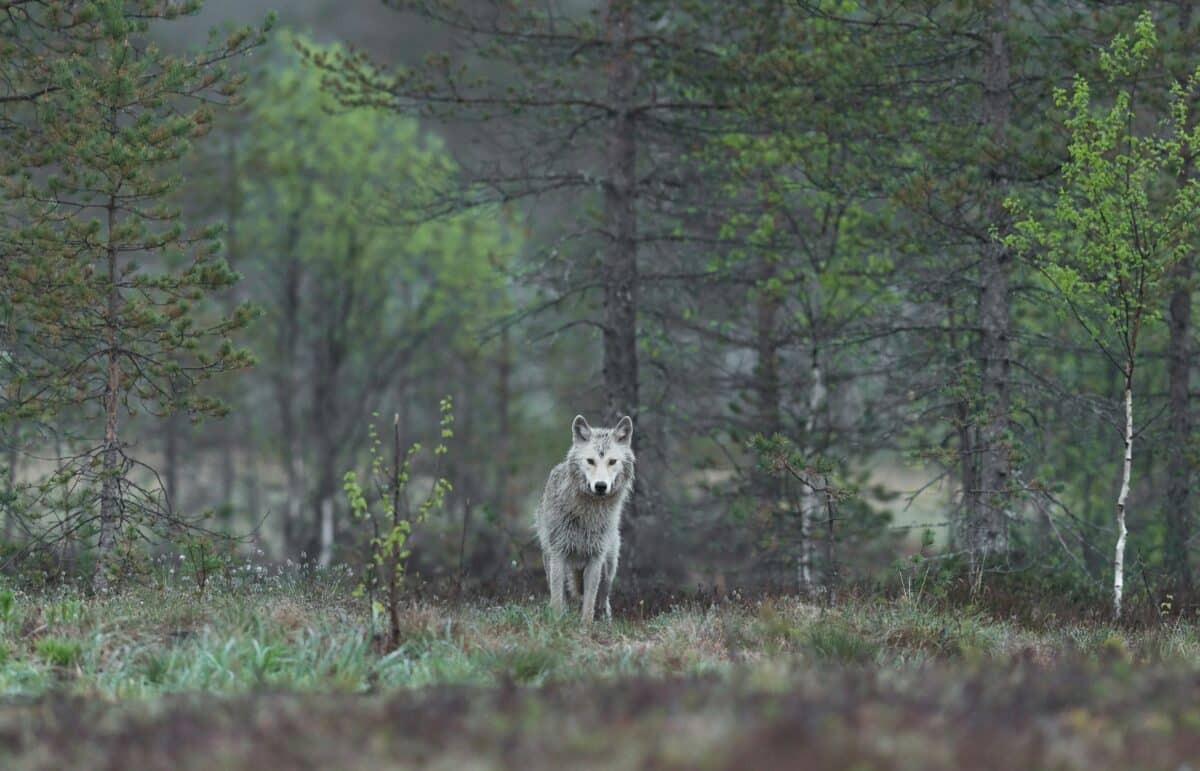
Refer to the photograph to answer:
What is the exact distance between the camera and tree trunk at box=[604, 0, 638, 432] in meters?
→ 17.7

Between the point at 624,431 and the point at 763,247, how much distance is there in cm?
676

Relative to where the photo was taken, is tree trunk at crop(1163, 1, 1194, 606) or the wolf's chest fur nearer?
the wolf's chest fur

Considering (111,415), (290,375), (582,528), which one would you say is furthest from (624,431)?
(290,375)

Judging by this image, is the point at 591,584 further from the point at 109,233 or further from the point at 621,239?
the point at 621,239

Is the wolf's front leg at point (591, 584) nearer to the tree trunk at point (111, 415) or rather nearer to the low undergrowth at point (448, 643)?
the low undergrowth at point (448, 643)

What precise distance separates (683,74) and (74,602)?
1115 cm

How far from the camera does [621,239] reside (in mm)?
17828

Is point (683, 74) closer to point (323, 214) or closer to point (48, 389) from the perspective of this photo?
point (48, 389)

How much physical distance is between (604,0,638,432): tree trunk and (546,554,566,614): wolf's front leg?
524 centimetres

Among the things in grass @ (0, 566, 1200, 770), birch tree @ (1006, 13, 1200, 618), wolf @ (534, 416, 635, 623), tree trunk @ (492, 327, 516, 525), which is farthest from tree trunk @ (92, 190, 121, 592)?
tree trunk @ (492, 327, 516, 525)

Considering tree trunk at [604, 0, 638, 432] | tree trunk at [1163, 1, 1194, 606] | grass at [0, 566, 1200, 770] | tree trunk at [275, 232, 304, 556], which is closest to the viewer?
grass at [0, 566, 1200, 770]

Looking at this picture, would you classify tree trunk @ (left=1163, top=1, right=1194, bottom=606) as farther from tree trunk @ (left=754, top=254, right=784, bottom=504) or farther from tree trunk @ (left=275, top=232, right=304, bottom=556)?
tree trunk @ (left=275, top=232, right=304, bottom=556)

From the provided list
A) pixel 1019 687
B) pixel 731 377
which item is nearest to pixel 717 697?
pixel 1019 687

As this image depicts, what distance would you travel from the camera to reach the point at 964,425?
14.0 metres
